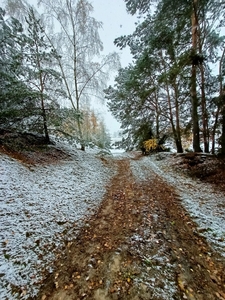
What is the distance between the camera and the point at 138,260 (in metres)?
2.14

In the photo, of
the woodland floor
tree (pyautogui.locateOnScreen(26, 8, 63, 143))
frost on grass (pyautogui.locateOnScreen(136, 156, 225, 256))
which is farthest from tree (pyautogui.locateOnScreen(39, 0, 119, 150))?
the woodland floor

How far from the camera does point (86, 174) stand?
5895 millimetres

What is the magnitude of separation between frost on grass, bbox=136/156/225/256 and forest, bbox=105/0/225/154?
221cm

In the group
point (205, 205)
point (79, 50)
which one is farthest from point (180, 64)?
A: point (79, 50)

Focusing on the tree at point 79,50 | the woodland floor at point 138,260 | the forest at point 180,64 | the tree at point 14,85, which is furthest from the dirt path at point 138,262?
the tree at point 79,50

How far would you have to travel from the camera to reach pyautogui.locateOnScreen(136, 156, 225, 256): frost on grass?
104 inches

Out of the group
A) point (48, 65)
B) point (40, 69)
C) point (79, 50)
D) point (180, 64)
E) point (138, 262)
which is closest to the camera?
point (138, 262)

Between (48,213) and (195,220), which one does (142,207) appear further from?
(48,213)

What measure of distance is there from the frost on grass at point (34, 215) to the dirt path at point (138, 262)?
25 centimetres

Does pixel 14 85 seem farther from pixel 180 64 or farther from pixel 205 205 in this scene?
pixel 205 205

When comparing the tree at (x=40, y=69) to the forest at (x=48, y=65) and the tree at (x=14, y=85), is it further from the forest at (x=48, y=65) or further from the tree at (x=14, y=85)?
the tree at (x=14, y=85)

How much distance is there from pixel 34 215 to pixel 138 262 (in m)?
2.13

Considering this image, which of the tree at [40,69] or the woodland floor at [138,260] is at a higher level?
the tree at [40,69]

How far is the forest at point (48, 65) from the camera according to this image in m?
5.59
